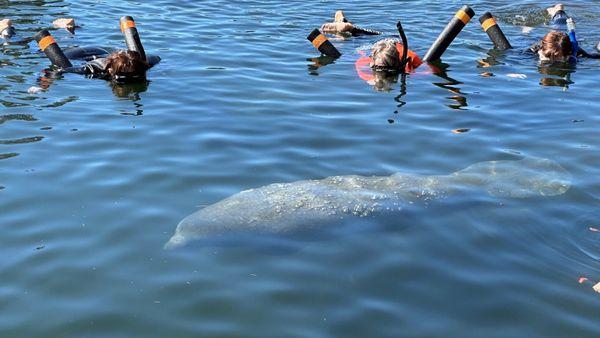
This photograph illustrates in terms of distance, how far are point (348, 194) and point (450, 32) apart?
5.93 m

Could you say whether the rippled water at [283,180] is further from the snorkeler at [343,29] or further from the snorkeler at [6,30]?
the snorkeler at [343,29]

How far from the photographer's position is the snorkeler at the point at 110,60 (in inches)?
403

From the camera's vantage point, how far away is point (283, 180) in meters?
7.02

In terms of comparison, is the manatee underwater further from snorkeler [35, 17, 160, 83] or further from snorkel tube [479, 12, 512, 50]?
snorkel tube [479, 12, 512, 50]

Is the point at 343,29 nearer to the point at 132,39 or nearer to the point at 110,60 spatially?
the point at 132,39

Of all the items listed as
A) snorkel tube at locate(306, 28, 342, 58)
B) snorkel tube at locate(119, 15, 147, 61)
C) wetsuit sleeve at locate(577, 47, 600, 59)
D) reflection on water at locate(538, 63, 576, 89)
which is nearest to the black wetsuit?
snorkel tube at locate(119, 15, 147, 61)

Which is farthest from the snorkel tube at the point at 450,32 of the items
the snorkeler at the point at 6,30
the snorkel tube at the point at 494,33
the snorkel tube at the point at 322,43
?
the snorkeler at the point at 6,30

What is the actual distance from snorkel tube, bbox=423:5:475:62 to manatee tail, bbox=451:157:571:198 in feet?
14.4

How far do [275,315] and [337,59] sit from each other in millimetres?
7657

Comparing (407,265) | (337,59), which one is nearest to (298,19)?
(337,59)

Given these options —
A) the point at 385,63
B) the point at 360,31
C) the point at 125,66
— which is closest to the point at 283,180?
the point at 125,66

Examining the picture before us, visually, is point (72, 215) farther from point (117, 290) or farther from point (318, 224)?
point (318, 224)

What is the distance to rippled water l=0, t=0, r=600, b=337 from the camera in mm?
4922

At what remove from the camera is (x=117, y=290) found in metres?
5.16
